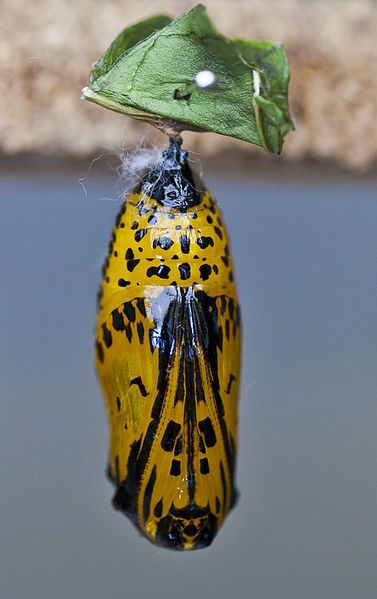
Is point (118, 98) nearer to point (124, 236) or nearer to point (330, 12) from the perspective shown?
point (124, 236)

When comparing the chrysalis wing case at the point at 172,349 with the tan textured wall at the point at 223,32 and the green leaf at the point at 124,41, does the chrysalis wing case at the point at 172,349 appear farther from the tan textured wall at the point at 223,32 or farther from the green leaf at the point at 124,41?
the tan textured wall at the point at 223,32

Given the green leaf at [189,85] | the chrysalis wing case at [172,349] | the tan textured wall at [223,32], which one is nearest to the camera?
the green leaf at [189,85]

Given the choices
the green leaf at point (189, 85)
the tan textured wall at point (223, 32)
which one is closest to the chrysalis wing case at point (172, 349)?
the green leaf at point (189, 85)

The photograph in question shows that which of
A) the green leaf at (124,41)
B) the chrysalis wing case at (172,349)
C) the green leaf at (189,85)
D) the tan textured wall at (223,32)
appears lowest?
the chrysalis wing case at (172,349)

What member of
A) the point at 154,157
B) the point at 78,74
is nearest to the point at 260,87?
the point at 154,157

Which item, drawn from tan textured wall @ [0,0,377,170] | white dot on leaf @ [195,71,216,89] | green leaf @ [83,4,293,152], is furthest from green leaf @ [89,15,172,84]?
tan textured wall @ [0,0,377,170]

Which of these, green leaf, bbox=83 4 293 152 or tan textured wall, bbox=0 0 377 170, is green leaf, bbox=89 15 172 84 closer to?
green leaf, bbox=83 4 293 152
